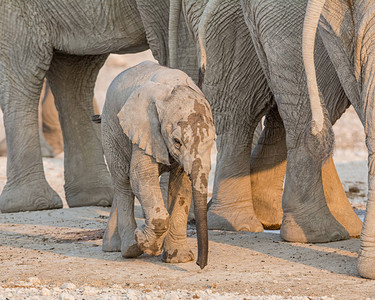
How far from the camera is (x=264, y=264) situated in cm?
461

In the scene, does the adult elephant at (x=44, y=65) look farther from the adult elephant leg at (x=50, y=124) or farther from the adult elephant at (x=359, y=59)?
the adult elephant leg at (x=50, y=124)

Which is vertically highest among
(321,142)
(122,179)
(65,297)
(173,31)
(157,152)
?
(173,31)

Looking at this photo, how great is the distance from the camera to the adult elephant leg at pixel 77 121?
7.50m

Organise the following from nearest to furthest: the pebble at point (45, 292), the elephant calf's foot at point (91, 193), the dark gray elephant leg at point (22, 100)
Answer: the pebble at point (45, 292) → the dark gray elephant leg at point (22, 100) → the elephant calf's foot at point (91, 193)

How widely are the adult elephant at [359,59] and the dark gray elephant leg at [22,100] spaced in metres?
3.24

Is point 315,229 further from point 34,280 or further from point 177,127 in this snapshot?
point 34,280

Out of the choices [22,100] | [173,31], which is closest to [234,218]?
[173,31]

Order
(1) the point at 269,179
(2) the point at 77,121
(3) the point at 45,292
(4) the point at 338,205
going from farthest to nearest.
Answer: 1. (2) the point at 77,121
2. (1) the point at 269,179
3. (4) the point at 338,205
4. (3) the point at 45,292

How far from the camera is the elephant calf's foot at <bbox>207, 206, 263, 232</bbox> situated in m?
5.79

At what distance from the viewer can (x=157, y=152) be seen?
444cm

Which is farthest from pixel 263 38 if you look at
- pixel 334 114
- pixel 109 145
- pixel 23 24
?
pixel 23 24

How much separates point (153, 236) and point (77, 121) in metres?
3.25

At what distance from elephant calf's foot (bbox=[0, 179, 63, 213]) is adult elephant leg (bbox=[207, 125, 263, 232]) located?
1602mm

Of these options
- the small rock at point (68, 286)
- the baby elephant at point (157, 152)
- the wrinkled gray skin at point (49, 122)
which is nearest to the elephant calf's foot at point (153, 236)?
the baby elephant at point (157, 152)
